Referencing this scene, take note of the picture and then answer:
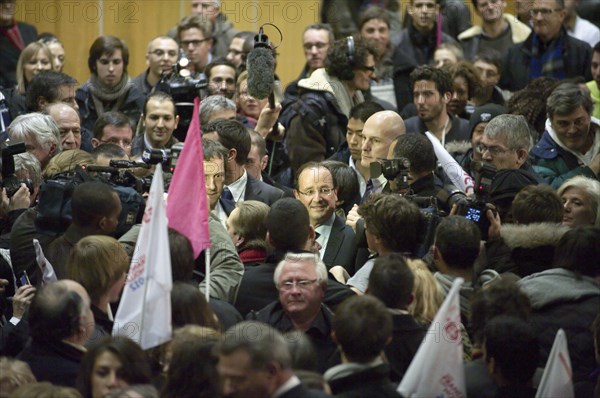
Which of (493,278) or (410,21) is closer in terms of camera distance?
(493,278)

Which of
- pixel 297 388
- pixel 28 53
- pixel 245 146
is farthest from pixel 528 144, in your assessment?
pixel 28 53

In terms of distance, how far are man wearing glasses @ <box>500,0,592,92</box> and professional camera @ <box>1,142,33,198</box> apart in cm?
461

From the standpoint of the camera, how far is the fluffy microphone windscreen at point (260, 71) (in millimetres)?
8016

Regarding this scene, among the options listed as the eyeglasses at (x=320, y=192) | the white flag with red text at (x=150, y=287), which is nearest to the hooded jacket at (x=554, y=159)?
the eyeglasses at (x=320, y=192)

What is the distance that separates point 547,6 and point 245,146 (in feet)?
11.5

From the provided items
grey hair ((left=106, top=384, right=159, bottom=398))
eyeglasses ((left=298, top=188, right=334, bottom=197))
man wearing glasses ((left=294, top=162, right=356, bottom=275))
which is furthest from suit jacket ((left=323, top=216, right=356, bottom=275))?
grey hair ((left=106, top=384, right=159, bottom=398))

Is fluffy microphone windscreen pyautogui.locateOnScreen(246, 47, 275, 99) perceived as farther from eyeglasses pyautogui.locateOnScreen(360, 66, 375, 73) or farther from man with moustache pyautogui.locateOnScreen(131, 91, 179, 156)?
eyeglasses pyautogui.locateOnScreen(360, 66, 375, 73)

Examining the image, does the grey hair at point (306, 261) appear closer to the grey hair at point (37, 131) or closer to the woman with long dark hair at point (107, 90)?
the grey hair at point (37, 131)

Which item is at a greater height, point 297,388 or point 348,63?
point 348,63

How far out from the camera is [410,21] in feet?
37.6

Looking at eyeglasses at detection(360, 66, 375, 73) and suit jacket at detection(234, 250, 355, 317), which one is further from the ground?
eyeglasses at detection(360, 66, 375, 73)

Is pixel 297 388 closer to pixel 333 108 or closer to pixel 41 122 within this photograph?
pixel 41 122

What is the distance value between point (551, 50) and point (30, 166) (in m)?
4.57

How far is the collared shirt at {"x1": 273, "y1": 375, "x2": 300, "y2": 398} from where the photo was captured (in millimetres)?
4664
